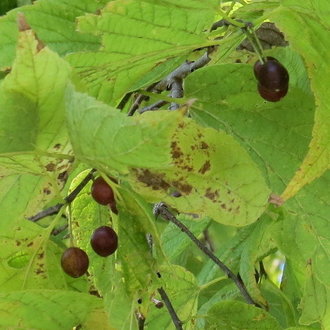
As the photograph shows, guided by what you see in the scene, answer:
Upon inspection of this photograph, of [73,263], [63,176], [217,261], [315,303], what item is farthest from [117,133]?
[217,261]

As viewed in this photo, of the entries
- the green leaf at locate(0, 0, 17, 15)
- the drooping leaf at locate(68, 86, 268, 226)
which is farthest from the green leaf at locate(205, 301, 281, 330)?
the green leaf at locate(0, 0, 17, 15)

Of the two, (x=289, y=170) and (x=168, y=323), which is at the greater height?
(x=289, y=170)

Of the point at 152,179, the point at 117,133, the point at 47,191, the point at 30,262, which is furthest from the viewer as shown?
the point at 30,262

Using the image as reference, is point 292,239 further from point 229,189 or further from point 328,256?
point 229,189

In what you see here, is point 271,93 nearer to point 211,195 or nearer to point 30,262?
point 211,195

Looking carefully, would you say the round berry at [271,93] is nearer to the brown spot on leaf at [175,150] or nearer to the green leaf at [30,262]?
the brown spot on leaf at [175,150]

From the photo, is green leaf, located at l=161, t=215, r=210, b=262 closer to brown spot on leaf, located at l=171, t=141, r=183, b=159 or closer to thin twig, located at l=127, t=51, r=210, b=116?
thin twig, located at l=127, t=51, r=210, b=116

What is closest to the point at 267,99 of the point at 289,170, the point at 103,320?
the point at 289,170
